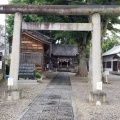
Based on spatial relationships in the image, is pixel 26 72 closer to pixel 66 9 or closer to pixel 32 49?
pixel 32 49

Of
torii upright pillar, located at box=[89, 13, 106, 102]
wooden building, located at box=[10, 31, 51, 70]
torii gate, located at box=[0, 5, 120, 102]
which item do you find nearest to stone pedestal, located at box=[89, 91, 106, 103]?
torii upright pillar, located at box=[89, 13, 106, 102]

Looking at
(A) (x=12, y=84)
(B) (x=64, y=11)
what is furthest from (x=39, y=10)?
(A) (x=12, y=84)

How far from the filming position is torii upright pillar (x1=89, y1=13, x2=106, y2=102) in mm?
11508

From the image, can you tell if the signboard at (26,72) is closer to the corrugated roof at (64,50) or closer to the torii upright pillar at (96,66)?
the torii upright pillar at (96,66)

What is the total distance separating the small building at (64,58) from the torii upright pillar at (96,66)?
38.0 meters

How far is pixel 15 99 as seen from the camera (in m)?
11.8

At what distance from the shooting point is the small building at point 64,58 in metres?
50.6

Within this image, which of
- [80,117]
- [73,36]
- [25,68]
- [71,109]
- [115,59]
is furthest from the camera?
[115,59]

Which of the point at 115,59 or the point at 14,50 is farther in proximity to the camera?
the point at 115,59

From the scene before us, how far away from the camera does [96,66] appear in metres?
12.0

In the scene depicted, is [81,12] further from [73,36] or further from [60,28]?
[73,36]

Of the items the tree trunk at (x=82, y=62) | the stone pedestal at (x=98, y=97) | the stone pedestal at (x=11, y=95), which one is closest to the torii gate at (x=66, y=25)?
the stone pedestal at (x=11, y=95)

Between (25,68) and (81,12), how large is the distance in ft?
33.2

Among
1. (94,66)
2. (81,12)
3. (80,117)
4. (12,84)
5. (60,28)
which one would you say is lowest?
(80,117)
